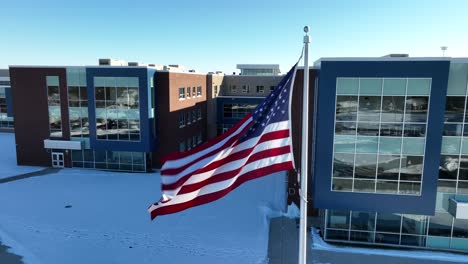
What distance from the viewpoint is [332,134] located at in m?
17.2

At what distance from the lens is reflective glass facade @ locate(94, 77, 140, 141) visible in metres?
29.1

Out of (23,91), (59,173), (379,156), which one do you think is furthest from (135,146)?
(379,156)

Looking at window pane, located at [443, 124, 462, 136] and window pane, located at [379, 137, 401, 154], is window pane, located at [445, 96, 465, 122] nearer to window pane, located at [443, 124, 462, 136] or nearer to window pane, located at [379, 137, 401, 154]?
window pane, located at [443, 124, 462, 136]

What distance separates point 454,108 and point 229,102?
96.6ft

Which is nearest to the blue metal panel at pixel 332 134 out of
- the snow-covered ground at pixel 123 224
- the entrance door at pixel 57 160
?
the snow-covered ground at pixel 123 224

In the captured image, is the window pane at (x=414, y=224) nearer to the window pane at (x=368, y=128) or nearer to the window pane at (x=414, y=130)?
the window pane at (x=414, y=130)

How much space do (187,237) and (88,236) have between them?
5357mm

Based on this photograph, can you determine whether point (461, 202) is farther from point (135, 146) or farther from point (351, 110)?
point (135, 146)

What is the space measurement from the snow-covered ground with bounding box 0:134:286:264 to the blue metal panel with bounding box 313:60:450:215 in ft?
15.2

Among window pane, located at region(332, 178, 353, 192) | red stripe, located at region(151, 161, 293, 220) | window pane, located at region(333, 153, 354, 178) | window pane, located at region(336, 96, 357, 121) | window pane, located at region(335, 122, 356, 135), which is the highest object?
window pane, located at region(336, 96, 357, 121)

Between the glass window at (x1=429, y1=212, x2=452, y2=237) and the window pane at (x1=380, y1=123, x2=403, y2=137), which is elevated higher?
the window pane at (x1=380, y1=123, x2=403, y2=137)

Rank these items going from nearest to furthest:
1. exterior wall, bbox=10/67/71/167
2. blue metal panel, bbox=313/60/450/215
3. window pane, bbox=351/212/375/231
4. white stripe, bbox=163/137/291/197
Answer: white stripe, bbox=163/137/291/197
blue metal panel, bbox=313/60/450/215
window pane, bbox=351/212/375/231
exterior wall, bbox=10/67/71/167

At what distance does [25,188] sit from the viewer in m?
25.7

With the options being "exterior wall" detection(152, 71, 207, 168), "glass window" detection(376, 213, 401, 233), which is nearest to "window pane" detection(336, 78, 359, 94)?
"glass window" detection(376, 213, 401, 233)
